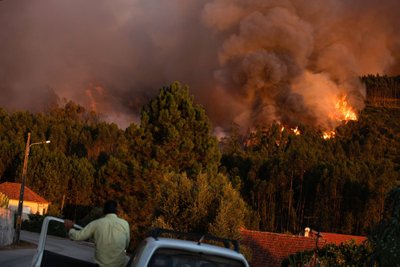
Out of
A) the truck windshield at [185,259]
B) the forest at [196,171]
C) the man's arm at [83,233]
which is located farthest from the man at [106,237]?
the forest at [196,171]

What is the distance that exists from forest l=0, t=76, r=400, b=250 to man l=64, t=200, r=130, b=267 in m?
7.87

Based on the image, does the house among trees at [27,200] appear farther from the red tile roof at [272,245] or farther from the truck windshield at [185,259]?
the truck windshield at [185,259]

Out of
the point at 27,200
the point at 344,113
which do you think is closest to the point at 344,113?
the point at 344,113

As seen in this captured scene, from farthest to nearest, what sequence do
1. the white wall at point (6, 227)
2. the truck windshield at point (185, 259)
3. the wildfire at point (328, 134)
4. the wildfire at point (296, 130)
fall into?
the wildfire at point (328, 134)
the wildfire at point (296, 130)
the white wall at point (6, 227)
the truck windshield at point (185, 259)

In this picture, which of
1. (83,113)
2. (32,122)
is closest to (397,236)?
(32,122)

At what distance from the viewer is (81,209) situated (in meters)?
61.0

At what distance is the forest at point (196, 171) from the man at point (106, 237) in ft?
25.8

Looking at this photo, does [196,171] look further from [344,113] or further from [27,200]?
[344,113]

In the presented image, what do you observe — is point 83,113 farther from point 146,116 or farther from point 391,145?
point 146,116

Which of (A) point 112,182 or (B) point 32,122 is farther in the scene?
(B) point 32,122

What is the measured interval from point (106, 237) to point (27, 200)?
53014 millimetres

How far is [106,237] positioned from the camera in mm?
7191

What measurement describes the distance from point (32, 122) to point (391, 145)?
51296 millimetres

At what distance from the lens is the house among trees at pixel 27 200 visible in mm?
57875
